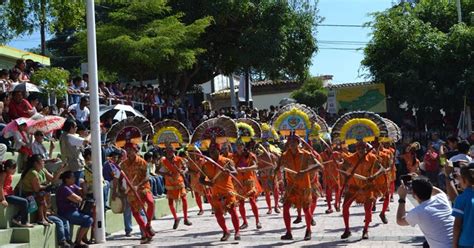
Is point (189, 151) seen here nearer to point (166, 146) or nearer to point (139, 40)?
point (166, 146)

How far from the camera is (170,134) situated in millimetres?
15445

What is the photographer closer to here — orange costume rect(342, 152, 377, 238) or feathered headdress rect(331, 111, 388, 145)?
orange costume rect(342, 152, 377, 238)

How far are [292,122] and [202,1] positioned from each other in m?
14.9

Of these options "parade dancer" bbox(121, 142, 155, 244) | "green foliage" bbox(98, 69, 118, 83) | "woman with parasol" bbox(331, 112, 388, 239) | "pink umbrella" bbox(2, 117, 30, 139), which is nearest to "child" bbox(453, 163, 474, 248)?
"woman with parasol" bbox(331, 112, 388, 239)

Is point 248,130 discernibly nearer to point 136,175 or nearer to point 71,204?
point 136,175

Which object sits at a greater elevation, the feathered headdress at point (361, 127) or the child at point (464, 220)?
the feathered headdress at point (361, 127)

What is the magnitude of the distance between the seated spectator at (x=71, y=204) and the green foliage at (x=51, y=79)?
4687 mm

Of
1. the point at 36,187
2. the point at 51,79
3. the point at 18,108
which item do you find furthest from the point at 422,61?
the point at 36,187

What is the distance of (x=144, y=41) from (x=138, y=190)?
37.8 ft

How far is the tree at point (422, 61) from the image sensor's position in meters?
26.1

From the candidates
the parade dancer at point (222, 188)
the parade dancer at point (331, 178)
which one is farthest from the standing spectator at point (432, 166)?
the parade dancer at point (222, 188)

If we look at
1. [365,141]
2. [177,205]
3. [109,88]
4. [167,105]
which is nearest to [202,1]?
[167,105]

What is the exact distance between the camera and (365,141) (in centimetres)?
1350

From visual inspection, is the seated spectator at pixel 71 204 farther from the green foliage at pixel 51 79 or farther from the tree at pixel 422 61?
the tree at pixel 422 61
